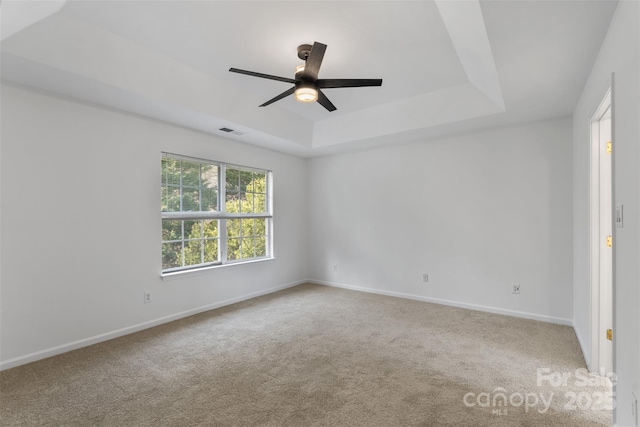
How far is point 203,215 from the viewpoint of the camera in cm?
430

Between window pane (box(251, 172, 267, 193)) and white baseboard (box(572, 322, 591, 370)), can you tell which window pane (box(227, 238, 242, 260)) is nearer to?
window pane (box(251, 172, 267, 193))

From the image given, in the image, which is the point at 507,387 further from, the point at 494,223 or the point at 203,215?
the point at 203,215

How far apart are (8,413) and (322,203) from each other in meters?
4.57

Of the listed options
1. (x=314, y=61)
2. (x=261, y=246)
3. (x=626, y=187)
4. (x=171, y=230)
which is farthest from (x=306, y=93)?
(x=261, y=246)

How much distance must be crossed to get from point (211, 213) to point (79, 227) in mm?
1568

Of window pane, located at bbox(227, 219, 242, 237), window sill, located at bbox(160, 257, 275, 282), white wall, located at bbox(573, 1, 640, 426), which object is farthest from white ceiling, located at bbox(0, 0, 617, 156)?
window sill, located at bbox(160, 257, 275, 282)

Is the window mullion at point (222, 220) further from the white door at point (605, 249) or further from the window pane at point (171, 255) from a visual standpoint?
the white door at point (605, 249)

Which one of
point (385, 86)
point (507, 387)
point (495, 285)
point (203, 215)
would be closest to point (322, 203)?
point (203, 215)

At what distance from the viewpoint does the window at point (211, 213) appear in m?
4.00

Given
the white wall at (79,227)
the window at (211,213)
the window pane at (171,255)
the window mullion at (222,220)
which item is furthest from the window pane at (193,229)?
the white wall at (79,227)

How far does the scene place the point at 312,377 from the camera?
250 centimetres

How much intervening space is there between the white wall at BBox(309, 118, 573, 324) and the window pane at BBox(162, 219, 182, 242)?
258 cm

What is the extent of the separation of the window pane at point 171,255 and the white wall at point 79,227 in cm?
16

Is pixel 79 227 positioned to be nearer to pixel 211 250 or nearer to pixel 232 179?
pixel 211 250
